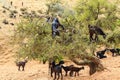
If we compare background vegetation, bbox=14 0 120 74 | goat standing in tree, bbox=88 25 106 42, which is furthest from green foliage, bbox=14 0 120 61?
goat standing in tree, bbox=88 25 106 42

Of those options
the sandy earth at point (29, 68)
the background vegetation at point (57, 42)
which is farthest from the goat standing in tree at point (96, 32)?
the sandy earth at point (29, 68)

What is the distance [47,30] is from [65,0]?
88.7 feet

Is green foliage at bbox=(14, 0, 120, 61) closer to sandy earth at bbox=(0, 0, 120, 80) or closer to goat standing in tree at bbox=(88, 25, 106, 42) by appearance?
goat standing in tree at bbox=(88, 25, 106, 42)

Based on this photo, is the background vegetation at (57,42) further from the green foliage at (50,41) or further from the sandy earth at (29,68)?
the sandy earth at (29,68)

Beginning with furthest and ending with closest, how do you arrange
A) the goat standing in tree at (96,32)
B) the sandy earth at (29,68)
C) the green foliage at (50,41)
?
the goat standing in tree at (96,32) → the sandy earth at (29,68) → the green foliage at (50,41)

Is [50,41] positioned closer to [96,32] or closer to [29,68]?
[96,32]

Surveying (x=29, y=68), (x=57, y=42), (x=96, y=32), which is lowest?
(x=29, y=68)

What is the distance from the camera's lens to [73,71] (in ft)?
64.5

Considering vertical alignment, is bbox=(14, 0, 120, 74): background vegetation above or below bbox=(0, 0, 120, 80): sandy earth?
above

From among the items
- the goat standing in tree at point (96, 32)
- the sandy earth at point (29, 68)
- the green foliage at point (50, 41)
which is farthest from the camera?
the goat standing in tree at point (96, 32)

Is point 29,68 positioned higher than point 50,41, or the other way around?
point 50,41

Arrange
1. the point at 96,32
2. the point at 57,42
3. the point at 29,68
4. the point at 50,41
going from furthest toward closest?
the point at 29,68
the point at 96,32
the point at 57,42
the point at 50,41

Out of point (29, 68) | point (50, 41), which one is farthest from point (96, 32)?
point (29, 68)

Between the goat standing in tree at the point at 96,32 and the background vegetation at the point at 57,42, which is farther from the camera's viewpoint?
the goat standing in tree at the point at 96,32
